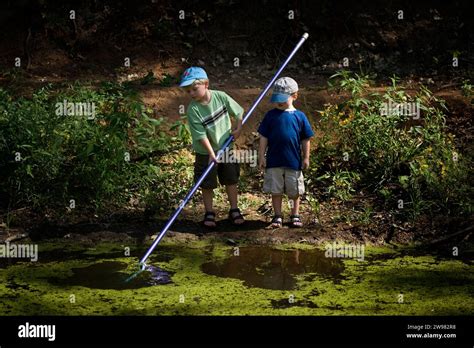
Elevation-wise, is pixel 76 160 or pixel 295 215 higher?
pixel 76 160

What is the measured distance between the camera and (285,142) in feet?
23.9

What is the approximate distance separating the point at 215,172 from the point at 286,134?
0.69 meters

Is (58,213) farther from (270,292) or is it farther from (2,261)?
(270,292)

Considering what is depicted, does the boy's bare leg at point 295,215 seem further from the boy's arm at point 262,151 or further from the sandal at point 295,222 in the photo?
the boy's arm at point 262,151

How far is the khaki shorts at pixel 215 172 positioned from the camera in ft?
24.1
